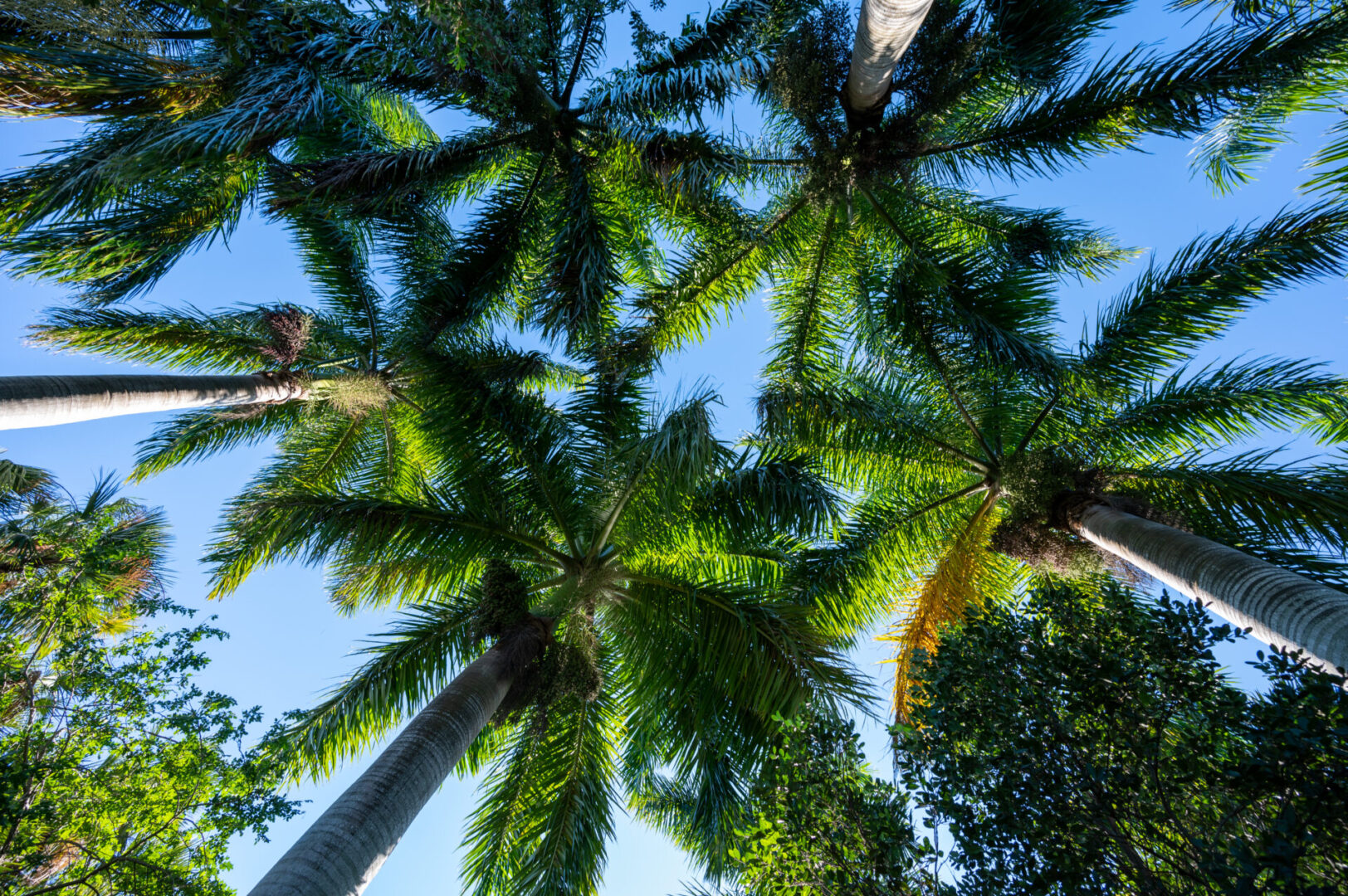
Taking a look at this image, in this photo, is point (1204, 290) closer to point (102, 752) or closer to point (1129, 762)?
point (1129, 762)

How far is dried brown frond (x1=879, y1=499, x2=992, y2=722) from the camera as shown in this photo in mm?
6938

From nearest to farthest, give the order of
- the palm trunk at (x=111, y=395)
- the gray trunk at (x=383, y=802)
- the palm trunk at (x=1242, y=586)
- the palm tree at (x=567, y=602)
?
the gray trunk at (x=383, y=802), the palm trunk at (x=1242, y=586), the palm trunk at (x=111, y=395), the palm tree at (x=567, y=602)

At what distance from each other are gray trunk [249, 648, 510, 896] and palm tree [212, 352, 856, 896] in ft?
0.16

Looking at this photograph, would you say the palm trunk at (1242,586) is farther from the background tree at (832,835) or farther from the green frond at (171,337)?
the green frond at (171,337)

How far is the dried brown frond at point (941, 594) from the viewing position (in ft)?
22.8

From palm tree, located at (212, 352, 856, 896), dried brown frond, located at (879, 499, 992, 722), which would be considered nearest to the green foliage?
palm tree, located at (212, 352, 856, 896)

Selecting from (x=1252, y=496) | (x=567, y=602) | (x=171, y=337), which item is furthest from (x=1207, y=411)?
(x=171, y=337)

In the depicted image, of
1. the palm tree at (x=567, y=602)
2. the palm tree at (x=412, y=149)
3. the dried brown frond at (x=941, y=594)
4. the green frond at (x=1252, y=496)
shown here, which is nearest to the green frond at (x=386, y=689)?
the palm tree at (x=567, y=602)

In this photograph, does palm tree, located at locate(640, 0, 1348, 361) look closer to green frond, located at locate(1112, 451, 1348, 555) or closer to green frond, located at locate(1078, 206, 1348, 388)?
green frond, located at locate(1078, 206, 1348, 388)

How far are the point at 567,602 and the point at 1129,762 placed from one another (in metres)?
5.00

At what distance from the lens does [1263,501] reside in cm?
545

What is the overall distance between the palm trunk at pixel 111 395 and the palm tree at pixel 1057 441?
6.79 m

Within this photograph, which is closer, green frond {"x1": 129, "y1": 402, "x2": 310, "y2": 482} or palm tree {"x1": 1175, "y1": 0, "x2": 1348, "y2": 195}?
palm tree {"x1": 1175, "y1": 0, "x2": 1348, "y2": 195}

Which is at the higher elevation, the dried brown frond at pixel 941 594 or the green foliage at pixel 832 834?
the dried brown frond at pixel 941 594
